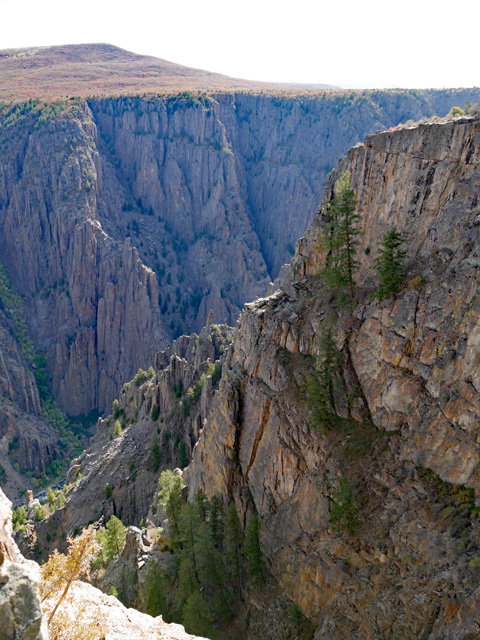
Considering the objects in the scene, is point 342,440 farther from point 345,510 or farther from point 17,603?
point 17,603

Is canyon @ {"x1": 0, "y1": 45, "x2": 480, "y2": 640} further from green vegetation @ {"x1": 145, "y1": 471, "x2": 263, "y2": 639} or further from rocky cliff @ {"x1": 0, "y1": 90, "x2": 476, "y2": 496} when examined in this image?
rocky cliff @ {"x1": 0, "y1": 90, "x2": 476, "y2": 496}

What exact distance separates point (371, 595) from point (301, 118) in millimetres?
168564

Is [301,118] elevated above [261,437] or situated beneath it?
elevated above

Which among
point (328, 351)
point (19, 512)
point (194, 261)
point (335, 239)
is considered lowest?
point (19, 512)

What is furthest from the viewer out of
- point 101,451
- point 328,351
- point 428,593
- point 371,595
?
point 101,451

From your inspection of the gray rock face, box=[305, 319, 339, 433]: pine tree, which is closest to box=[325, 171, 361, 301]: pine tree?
box=[305, 319, 339, 433]: pine tree

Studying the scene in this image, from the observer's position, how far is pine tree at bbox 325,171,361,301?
32.0 m

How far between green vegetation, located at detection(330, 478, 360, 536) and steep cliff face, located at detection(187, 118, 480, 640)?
361 millimetres

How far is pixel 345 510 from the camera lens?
24.9m

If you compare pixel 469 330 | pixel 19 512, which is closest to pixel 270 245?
pixel 19 512

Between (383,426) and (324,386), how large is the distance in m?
4.18

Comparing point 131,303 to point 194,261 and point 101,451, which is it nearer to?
point 194,261

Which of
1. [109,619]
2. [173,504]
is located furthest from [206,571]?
[109,619]

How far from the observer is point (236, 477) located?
35094mm
